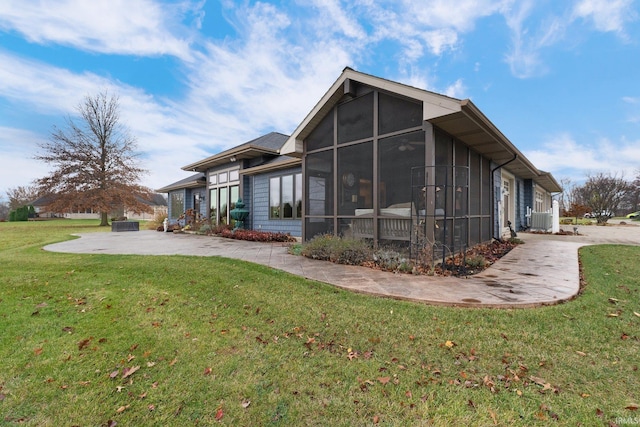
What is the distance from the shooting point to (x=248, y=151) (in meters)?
11.7

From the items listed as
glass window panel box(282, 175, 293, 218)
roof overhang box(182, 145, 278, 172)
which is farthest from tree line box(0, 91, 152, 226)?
glass window panel box(282, 175, 293, 218)

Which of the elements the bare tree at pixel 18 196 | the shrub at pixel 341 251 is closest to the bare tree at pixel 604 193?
the shrub at pixel 341 251

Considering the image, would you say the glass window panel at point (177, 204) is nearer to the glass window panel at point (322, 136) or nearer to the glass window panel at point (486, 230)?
the glass window panel at point (322, 136)

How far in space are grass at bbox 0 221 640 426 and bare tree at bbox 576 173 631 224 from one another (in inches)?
1093

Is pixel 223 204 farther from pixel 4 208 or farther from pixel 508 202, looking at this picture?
pixel 4 208

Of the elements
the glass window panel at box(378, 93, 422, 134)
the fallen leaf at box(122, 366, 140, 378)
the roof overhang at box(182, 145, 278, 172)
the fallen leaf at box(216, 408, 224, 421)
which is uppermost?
the roof overhang at box(182, 145, 278, 172)

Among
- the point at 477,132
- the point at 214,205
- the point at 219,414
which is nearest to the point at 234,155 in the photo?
the point at 214,205

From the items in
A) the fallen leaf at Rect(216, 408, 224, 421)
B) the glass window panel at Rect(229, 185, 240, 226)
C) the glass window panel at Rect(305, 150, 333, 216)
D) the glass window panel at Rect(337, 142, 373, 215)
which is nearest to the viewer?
the fallen leaf at Rect(216, 408, 224, 421)

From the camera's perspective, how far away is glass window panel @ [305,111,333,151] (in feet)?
24.5

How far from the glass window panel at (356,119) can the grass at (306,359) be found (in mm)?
4169

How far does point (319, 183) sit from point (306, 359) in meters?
5.77

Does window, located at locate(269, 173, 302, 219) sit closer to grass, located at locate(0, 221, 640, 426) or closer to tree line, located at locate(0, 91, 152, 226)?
grass, located at locate(0, 221, 640, 426)

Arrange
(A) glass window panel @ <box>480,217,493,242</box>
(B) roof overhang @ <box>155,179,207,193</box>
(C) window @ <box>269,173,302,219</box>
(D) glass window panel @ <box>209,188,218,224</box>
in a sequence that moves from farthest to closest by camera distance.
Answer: (B) roof overhang @ <box>155,179,207,193</box>, (D) glass window panel @ <box>209,188,218,224</box>, (C) window @ <box>269,173,302,219</box>, (A) glass window panel @ <box>480,217,493,242</box>

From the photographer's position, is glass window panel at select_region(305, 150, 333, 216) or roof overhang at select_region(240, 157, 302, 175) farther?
roof overhang at select_region(240, 157, 302, 175)
